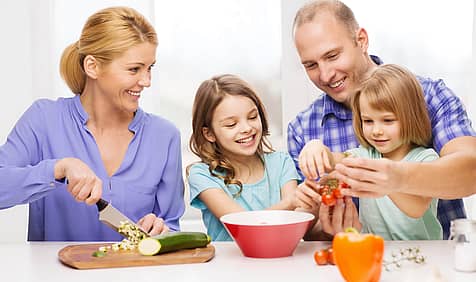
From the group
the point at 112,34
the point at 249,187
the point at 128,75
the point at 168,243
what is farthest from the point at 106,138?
the point at 168,243

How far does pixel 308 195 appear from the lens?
195cm

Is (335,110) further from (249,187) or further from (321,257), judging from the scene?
(321,257)

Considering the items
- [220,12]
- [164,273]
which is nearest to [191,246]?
[164,273]

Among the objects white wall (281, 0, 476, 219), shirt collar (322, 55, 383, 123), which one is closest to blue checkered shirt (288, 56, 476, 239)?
shirt collar (322, 55, 383, 123)

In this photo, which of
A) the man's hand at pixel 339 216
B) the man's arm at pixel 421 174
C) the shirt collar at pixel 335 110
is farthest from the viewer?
the shirt collar at pixel 335 110

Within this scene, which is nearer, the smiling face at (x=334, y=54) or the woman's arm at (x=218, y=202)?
the woman's arm at (x=218, y=202)

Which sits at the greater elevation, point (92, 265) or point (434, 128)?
point (434, 128)

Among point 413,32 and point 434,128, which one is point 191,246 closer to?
point 434,128

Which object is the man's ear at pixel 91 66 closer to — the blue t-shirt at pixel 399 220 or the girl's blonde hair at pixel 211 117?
the girl's blonde hair at pixel 211 117

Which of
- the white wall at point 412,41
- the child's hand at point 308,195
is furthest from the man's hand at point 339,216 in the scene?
the white wall at point 412,41

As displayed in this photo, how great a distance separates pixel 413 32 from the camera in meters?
3.40

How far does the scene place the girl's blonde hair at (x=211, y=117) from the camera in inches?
90.4

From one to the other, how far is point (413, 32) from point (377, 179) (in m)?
1.86

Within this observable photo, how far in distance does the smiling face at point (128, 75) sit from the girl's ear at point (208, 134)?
0.81 ft
